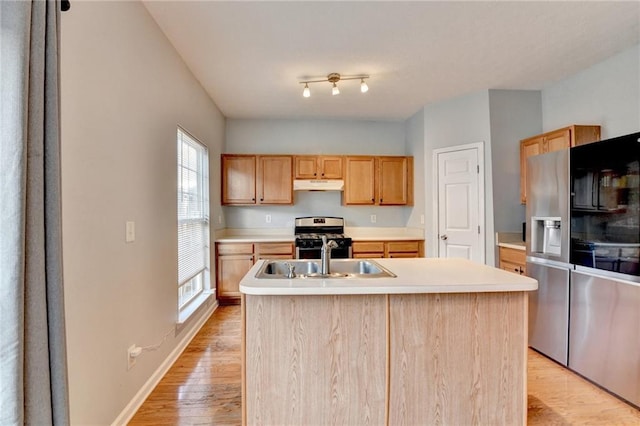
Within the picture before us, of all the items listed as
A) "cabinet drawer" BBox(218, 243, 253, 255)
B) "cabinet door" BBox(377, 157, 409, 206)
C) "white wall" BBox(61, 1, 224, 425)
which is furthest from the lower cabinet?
"cabinet door" BBox(377, 157, 409, 206)

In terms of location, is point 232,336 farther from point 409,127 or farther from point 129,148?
point 409,127

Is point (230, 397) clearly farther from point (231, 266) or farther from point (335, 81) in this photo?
point (335, 81)

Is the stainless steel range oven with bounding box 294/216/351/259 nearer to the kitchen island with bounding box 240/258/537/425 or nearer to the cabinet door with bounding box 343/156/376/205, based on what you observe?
the cabinet door with bounding box 343/156/376/205

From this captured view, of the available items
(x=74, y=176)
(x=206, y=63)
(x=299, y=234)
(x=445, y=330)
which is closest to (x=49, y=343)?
(x=74, y=176)

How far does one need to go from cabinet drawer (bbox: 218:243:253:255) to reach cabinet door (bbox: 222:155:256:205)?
2.18ft

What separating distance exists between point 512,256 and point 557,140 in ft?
4.00

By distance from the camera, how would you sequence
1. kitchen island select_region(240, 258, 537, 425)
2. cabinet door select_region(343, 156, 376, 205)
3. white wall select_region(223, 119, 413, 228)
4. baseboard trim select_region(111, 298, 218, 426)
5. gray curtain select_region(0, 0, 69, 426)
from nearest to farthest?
gray curtain select_region(0, 0, 69, 426) → kitchen island select_region(240, 258, 537, 425) → baseboard trim select_region(111, 298, 218, 426) → cabinet door select_region(343, 156, 376, 205) → white wall select_region(223, 119, 413, 228)

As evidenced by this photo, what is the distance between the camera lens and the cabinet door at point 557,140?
2855mm

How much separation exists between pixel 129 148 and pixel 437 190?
11.3 feet

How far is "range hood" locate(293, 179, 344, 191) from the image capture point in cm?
442

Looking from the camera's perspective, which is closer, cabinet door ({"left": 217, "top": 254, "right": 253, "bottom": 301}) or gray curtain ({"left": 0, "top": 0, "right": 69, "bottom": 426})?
gray curtain ({"left": 0, "top": 0, "right": 69, "bottom": 426})

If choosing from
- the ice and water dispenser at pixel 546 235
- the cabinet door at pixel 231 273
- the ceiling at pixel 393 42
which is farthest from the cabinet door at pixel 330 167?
the ice and water dispenser at pixel 546 235

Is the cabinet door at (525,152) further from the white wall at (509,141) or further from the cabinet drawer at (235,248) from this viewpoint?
the cabinet drawer at (235,248)

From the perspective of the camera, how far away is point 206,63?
2887 millimetres
